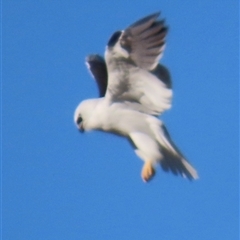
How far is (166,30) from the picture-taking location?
8.77m

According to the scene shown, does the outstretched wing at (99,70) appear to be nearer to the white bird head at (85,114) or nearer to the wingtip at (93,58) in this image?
the wingtip at (93,58)

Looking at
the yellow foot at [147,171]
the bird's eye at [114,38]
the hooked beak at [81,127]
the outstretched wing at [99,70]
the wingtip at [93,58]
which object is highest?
the wingtip at [93,58]

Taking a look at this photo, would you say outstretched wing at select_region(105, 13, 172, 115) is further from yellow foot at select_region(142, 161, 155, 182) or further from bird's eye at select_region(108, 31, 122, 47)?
yellow foot at select_region(142, 161, 155, 182)

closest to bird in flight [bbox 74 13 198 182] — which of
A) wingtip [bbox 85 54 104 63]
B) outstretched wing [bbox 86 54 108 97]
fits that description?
outstretched wing [bbox 86 54 108 97]

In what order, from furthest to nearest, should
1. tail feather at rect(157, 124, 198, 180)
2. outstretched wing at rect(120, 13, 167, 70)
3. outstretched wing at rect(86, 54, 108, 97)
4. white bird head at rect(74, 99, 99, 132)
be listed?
outstretched wing at rect(86, 54, 108, 97) < white bird head at rect(74, 99, 99, 132) < tail feather at rect(157, 124, 198, 180) < outstretched wing at rect(120, 13, 167, 70)

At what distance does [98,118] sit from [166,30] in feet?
2.03

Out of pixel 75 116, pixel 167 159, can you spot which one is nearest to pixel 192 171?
pixel 167 159

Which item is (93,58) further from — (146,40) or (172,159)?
(172,159)

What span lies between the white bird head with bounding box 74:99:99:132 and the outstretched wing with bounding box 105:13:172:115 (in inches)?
4.7

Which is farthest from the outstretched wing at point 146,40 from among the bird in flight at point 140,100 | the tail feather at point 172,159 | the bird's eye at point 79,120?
the bird's eye at point 79,120

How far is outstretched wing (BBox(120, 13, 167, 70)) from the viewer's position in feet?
28.7

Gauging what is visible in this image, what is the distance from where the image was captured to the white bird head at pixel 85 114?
29.8 feet

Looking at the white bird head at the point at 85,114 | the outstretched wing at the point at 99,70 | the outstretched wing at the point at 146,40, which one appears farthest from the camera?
the outstretched wing at the point at 99,70

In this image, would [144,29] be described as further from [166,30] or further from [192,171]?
[192,171]
